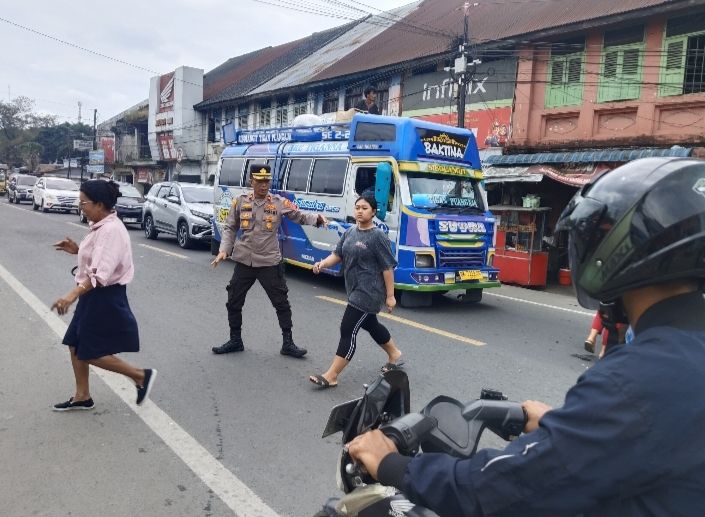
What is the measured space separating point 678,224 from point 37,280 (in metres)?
9.92

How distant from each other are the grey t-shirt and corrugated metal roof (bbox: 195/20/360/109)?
82.8 feet

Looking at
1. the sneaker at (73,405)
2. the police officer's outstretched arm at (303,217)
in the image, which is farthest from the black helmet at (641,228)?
the police officer's outstretched arm at (303,217)

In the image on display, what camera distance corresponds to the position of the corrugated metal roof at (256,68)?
30.0 m

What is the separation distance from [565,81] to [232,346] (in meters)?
11.9

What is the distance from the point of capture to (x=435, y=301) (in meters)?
9.28

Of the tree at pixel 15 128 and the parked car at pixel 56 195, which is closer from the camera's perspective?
the parked car at pixel 56 195

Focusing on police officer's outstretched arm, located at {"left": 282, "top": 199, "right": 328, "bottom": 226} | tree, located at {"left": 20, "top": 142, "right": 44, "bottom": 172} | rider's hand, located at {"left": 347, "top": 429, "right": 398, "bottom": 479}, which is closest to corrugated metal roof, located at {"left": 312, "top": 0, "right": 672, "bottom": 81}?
police officer's outstretched arm, located at {"left": 282, "top": 199, "right": 328, "bottom": 226}

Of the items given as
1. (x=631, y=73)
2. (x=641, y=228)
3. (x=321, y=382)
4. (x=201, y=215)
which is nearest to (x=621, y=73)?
(x=631, y=73)

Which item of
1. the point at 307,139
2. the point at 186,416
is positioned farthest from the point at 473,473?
the point at 307,139

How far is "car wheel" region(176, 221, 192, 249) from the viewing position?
14.9 m

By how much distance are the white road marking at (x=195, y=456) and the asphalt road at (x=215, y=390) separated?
0.03 feet

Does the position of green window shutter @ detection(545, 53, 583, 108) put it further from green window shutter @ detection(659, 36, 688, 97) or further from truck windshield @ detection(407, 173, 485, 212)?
truck windshield @ detection(407, 173, 485, 212)

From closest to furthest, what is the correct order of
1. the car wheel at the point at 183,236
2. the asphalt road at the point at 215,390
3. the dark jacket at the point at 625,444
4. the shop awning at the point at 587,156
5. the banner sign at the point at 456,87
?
the dark jacket at the point at 625,444, the asphalt road at the point at 215,390, the shop awning at the point at 587,156, the car wheel at the point at 183,236, the banner sign at the point at 456,87

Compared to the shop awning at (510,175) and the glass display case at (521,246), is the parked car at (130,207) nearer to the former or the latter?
the shop awning at (510,175)
